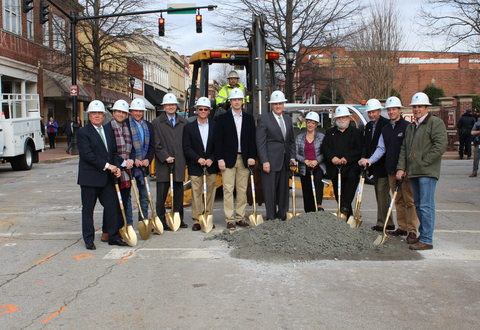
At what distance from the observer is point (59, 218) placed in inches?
372

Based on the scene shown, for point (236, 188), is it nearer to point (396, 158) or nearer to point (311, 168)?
point (311, 168)

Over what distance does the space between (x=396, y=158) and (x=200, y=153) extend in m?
3.01

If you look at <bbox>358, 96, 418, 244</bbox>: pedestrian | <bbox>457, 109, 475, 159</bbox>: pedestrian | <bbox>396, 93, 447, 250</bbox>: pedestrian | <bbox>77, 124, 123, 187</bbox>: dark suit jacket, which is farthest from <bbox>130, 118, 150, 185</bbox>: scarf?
<bbox>457, 109, 475, 159</bbox>: pedestrian

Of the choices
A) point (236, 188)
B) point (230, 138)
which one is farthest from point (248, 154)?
point (236, 188)

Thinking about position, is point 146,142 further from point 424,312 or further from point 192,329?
point 424,312

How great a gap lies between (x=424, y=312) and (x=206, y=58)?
7864 mm

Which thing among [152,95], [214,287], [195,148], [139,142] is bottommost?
[214,287]

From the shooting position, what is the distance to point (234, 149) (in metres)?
8.15

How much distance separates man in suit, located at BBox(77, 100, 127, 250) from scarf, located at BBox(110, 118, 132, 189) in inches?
9.7

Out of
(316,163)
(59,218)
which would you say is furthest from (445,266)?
(59,218)

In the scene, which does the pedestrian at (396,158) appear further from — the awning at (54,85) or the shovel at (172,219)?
the awning at (54,85)

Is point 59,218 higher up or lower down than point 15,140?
lower down

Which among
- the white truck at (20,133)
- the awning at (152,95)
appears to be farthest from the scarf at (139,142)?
the awning at (152,95)

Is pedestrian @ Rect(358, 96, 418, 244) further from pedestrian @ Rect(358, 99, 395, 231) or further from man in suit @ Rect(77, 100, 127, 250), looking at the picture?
man in suit @ Rect(77, 100, 127, 250)
